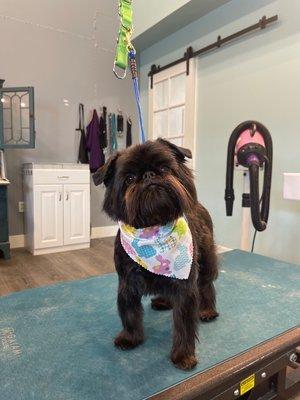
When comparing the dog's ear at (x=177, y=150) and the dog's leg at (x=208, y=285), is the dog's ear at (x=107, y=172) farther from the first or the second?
the dog's leg at (x=208, y=285)

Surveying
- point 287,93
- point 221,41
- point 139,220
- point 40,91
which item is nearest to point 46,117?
point 40,91

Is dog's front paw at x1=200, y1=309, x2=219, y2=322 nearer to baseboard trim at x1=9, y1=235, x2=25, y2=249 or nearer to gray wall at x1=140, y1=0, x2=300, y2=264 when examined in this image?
gray wall at x1=140, y1=0, x2=300, y2=264

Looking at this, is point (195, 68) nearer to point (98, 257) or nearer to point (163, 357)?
point (98, 257)

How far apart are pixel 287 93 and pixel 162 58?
2.02 metres

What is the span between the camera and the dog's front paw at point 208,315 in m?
1.31

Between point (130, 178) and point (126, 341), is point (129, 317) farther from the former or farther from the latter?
point (130, 178)

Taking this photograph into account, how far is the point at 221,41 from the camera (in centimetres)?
311

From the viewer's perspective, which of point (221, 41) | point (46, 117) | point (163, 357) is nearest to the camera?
point (163, 357)

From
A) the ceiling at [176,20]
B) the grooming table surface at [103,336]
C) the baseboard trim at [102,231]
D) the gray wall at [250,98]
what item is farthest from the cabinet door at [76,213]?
the ceiling at [176,20]

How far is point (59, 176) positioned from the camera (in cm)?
346

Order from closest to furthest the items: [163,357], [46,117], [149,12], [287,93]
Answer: [163,357]
[287,93]
[149,12]
[46,117]

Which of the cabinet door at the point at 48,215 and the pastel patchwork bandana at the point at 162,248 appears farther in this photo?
the cabinet door at the point at 48,215

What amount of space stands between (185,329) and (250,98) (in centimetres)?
252

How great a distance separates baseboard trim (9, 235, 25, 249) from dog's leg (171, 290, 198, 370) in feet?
10.5
